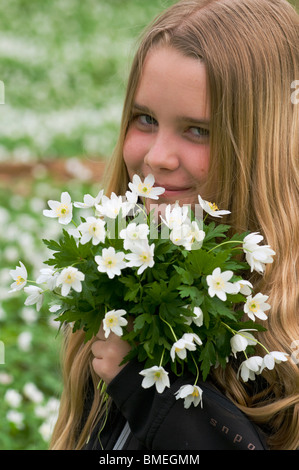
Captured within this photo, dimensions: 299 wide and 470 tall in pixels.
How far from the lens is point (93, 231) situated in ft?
5.82

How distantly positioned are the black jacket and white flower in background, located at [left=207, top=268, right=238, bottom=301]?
0.99 feet

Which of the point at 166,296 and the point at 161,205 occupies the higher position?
the point at 161,205

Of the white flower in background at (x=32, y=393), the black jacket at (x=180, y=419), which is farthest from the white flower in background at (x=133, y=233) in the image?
the white flower in background at (x=32, y=393)

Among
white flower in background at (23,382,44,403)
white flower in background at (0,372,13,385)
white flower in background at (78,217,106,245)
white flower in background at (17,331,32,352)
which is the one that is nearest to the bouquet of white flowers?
white flower in background at (78,217,106,245)

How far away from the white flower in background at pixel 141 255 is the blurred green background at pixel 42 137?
1.70ft

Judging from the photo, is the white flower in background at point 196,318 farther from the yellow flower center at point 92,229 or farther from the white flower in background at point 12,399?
the white flower in background at point 12,399

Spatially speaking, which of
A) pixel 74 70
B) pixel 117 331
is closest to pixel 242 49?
pixel 117 331

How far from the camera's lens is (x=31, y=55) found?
949 centimetres

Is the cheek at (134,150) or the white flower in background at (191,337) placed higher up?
the cheek at (134,150)

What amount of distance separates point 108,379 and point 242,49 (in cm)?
103

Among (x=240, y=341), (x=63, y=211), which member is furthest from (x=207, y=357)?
(x=63, y=211)

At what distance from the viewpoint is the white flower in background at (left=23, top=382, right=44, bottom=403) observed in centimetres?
369

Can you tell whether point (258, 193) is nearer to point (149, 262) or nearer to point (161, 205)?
point (161, 205)

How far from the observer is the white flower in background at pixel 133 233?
1.73m
